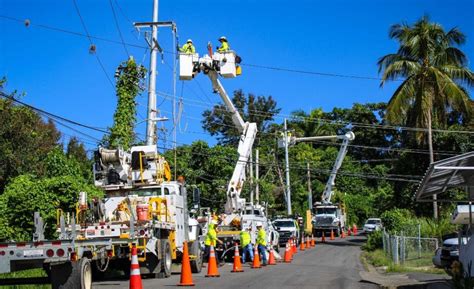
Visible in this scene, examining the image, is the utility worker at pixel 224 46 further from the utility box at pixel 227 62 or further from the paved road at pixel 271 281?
the paved road at pixel 271 281

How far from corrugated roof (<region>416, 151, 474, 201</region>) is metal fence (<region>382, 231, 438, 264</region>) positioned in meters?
8.39

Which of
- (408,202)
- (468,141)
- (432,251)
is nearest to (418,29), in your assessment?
(468,141)

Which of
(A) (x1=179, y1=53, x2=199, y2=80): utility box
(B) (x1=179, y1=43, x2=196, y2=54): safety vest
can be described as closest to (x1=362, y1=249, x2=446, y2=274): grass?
(A) (x1=179, y1=53, x2=199, y2=80): utility box

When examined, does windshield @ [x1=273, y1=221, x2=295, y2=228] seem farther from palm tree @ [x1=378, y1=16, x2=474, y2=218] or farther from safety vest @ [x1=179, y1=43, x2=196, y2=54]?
safety vest @ [x1=179, y1=43, x2=196, y2=54]

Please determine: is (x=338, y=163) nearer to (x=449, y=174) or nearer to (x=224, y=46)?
(x=224, y=46)

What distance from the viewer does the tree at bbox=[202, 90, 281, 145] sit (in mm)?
74444

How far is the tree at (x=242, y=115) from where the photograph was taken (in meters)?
74.4

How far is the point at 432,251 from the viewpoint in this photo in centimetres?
2666

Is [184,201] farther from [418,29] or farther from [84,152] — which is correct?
[84,152]

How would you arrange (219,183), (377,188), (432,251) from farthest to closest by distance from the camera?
(377,188) < (219,183) < (432,251)

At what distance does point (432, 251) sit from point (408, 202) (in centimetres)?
1725

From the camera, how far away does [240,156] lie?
2969cm

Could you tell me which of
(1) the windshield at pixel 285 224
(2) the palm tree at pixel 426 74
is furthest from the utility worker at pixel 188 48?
(1) the windshield at pixel 285 224

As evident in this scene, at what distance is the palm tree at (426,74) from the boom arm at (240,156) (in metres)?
9.97
